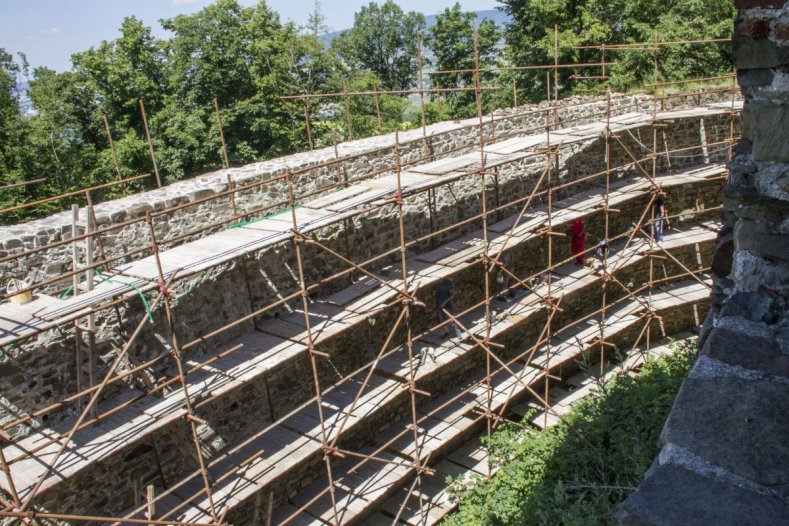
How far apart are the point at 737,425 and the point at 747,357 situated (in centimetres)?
31

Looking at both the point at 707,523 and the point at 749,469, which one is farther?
the point at 749,469

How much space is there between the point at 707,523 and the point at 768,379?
52cm

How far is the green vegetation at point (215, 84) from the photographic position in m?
18.0

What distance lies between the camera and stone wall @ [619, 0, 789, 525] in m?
1.59

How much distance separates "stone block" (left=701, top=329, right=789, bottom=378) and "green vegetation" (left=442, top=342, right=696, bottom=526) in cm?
319

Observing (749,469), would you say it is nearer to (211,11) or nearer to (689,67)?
(689,67)

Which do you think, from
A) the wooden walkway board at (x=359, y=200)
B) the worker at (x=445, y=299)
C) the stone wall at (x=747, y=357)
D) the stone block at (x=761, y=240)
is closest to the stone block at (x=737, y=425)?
the stone wall at (x=747, y=357)

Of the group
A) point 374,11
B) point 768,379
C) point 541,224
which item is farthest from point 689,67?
point 374,11

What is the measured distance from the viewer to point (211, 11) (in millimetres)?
20156

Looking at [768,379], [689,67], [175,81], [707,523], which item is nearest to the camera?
[707,523]

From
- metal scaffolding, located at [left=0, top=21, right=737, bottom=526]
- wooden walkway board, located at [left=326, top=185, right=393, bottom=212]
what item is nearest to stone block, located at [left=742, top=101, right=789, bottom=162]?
metal scaffolding, located at [left=0, top=21, right=737, bottom=526]

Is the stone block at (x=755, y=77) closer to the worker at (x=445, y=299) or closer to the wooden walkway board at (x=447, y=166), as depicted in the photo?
the wooden walkway board at (x=447, y=166)

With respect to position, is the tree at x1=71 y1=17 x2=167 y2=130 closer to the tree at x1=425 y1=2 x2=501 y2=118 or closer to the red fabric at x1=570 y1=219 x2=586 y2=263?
the tree at x1=425 y1=2 x2=501 y2=118

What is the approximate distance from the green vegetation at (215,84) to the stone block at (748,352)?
53.2 ft
